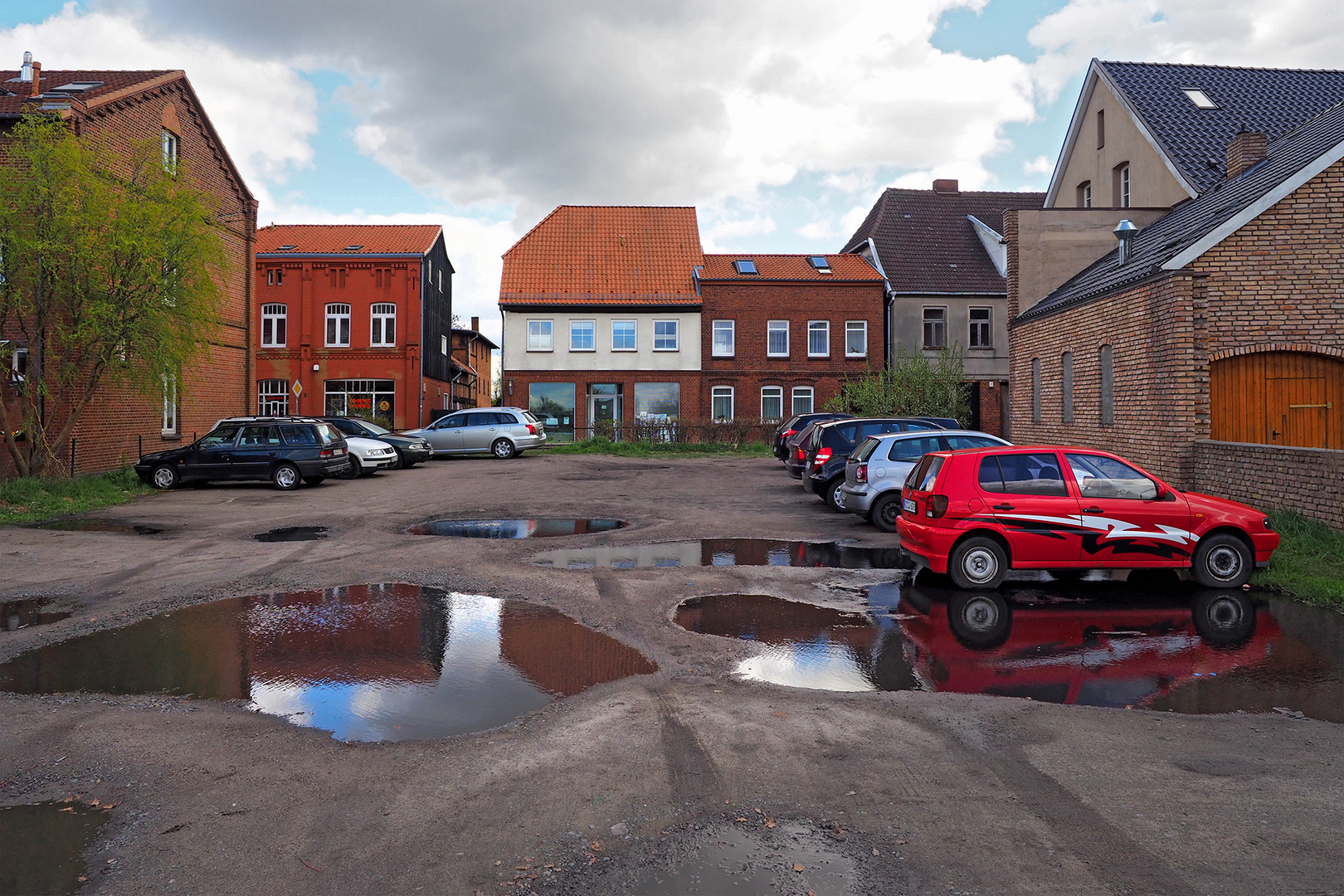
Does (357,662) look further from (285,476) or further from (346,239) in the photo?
(346,239)

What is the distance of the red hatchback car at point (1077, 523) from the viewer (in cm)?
881

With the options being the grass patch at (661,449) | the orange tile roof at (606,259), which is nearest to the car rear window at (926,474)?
the grass patch at (661,449)

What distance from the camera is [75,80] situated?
23.2m

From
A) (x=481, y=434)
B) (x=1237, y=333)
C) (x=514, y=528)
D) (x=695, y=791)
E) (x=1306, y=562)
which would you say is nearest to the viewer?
(x=695, y=791)

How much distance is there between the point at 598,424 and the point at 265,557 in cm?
2614

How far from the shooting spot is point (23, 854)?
357 centimetres

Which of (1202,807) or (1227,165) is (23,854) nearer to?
(1202,807)

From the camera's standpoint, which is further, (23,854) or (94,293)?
(94,293)

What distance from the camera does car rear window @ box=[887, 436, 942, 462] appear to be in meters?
13.3

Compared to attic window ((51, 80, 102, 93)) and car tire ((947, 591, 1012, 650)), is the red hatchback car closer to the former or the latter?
car tire ((947, 591, 1012, 650))

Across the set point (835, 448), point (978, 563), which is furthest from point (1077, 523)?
point (835, 448)

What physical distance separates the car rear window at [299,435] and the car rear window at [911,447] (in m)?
13.1

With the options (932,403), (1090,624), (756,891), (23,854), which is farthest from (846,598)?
(932,403)

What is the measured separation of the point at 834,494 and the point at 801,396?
23733 millimetres
